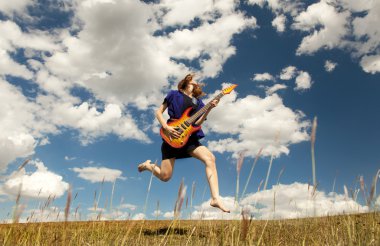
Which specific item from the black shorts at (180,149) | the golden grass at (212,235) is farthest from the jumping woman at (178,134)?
the golden grass at (212,235)

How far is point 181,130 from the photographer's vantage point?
5.47 m

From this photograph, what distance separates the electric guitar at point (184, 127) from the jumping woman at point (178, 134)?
0.04m

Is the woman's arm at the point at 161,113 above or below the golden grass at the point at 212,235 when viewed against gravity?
above

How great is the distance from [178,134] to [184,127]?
0.48ft

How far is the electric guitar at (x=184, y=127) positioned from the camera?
5.42 meters

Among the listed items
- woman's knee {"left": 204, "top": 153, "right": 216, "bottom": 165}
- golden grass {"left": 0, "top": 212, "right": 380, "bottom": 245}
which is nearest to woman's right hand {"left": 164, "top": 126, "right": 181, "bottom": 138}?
woman's knee {"left": 204, "top": 153, "right": 216, "bottom": 165}

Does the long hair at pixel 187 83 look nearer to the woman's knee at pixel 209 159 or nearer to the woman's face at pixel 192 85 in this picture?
the woman's face at pixel 192 85

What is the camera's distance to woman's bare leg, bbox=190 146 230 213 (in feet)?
16.3

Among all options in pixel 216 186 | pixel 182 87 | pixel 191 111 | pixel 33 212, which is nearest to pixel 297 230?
pixel 216 186

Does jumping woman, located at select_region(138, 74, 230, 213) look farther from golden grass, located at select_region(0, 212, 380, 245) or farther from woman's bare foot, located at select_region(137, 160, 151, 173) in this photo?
golden grass, located at select_region(0, 212, 380, 245)

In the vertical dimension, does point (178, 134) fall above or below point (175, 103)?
below

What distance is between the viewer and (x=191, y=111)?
18.6ft

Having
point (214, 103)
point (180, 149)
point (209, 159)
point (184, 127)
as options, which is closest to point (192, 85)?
point (214, 103)

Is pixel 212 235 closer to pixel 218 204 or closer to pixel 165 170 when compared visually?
pixel 218 204
